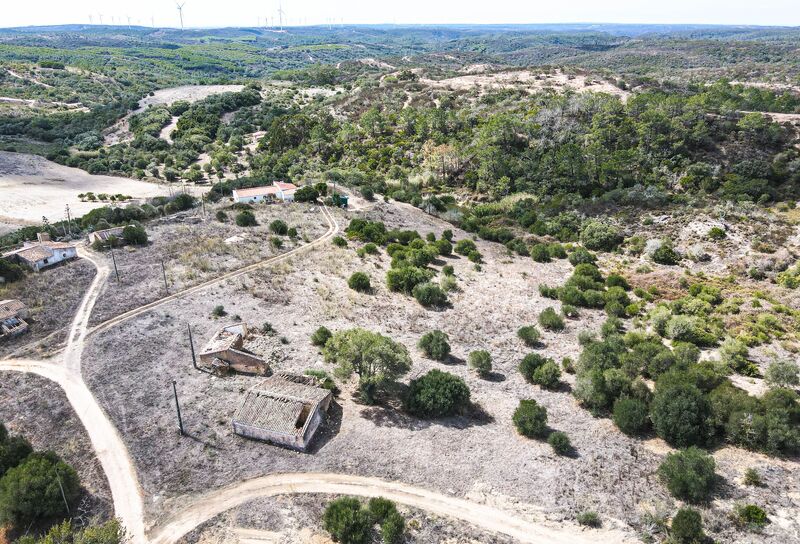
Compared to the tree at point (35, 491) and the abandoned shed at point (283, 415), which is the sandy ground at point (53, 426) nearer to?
the tree at point (35, 491)

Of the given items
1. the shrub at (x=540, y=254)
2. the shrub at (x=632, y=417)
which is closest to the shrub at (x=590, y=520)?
the shrub at (x=632, y=417)

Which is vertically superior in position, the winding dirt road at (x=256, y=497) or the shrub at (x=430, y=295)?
the winding dirt road at (x=256, y=497)

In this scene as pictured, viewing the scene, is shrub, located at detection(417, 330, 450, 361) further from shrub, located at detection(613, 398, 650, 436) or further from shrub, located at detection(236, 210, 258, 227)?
shrub, located at detection(236, 210, 258, 227)

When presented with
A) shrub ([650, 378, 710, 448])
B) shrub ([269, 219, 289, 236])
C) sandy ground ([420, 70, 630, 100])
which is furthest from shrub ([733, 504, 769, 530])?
sandy ground ([420, 70, 630, 100])

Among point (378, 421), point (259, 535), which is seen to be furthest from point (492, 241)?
point (259, 535)

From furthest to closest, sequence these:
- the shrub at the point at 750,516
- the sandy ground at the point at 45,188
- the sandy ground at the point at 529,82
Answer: the sandy ground at the point at 529,82, the sandy ground at the point at 45,188, the shrub at the point at 750,516
